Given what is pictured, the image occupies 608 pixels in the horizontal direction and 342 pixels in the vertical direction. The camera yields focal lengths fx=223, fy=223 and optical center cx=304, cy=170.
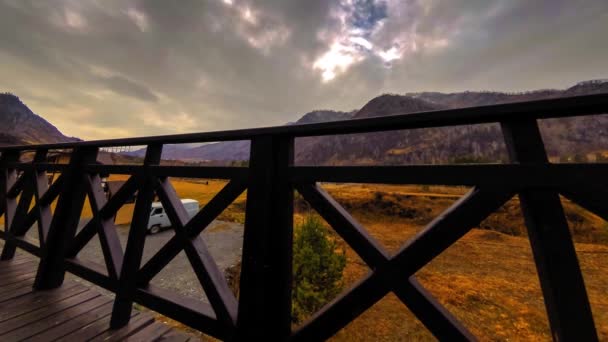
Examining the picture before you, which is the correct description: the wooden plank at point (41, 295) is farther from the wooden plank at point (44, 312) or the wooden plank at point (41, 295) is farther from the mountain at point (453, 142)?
the mountain at point (453, 142)

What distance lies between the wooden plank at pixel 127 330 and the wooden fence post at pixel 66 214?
4.40 ft

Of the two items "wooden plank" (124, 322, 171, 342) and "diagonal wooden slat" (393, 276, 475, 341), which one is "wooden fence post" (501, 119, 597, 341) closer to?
"diagonal wooden slat" (393, 276, 475, 341)

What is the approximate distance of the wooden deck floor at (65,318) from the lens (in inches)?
79.8

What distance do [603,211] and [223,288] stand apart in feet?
6.81

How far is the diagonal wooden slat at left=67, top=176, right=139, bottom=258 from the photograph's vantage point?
2145mm

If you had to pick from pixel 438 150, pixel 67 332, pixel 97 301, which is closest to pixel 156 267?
pixel 67 332

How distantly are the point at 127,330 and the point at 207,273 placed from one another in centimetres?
125

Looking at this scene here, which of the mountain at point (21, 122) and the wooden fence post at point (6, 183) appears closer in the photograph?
the wooden fence post at point (6, 183)

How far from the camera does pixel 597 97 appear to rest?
854 mm

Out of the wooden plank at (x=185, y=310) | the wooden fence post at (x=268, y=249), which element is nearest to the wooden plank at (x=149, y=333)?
the wooden plank at (x=185, y=310)

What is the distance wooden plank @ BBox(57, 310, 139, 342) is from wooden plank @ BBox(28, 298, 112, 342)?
55 mm

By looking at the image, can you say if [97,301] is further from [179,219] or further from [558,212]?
[558,212]

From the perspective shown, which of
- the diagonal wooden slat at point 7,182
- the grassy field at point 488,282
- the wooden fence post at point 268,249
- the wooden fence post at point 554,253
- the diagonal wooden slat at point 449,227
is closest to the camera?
the wooden fence post at point 554,253

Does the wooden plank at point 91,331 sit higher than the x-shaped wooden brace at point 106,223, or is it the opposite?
the x-shaped wooden brace at point 106,223
